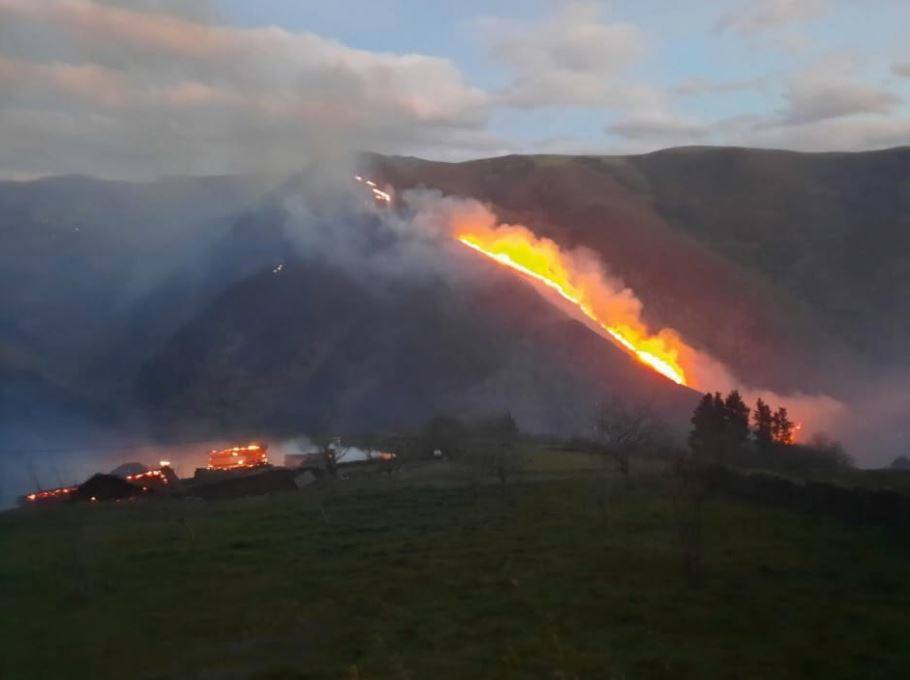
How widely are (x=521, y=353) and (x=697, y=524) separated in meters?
47.5

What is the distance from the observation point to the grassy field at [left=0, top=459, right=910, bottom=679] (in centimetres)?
1513

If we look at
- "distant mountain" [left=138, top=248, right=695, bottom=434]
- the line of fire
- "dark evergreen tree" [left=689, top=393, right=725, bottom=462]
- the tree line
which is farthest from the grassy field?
"distant mountain" [left=138, top=248, right=695, bottom=434]

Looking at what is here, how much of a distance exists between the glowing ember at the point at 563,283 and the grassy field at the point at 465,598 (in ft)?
140

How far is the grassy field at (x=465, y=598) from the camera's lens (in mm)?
15133

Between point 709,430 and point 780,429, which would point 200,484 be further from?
point 780,429

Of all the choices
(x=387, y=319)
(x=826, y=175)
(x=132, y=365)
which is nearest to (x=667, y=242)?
(x=826, y=175)

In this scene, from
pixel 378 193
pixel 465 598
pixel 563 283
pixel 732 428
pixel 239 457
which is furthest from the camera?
pixel 378 193

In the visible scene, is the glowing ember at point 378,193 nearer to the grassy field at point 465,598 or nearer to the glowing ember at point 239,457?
the glowing ember at point 239,457

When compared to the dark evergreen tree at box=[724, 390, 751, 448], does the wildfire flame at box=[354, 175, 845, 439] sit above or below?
above

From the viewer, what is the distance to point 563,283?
78562 mm

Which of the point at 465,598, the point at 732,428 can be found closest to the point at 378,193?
the point at 732,428

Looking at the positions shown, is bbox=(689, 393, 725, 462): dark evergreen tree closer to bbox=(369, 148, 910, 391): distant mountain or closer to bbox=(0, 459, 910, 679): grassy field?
bbox=(0, 459, 910, 679): grassy field

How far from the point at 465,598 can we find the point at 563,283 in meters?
60.8

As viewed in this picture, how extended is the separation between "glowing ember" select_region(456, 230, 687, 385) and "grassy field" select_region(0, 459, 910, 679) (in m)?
42.7
